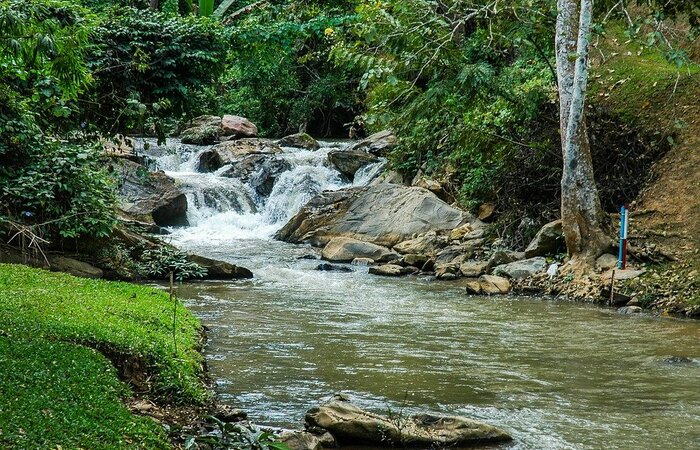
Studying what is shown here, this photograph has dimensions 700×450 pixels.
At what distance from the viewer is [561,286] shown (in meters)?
15.1

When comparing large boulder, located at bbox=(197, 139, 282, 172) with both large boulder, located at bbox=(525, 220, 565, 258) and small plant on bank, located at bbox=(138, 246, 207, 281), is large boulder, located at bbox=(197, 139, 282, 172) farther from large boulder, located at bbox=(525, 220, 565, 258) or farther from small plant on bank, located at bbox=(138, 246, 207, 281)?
large boulder, located at bbox=(525, 220, 565, 258)

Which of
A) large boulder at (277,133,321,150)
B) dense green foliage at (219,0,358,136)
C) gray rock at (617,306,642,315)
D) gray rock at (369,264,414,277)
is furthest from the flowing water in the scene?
dense green foliage at (219,0,358,136)

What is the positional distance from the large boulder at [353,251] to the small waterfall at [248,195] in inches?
141

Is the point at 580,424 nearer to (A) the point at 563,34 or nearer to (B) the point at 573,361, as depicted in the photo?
(B) the point at 573,361

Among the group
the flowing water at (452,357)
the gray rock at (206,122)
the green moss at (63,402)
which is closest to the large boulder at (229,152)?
the gray rock at (206,122)

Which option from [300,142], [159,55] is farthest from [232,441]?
[300,142]

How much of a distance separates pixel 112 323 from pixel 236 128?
2353 cm

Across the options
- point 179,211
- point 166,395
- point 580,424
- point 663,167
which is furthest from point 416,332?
point 179,211

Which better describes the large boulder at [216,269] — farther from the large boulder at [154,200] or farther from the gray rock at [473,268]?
the large boulder at [154,200]

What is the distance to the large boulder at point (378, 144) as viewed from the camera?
27000 mm

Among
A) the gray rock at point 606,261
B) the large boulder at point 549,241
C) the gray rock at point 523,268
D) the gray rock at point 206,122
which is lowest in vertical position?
the gray rock at point 523,268

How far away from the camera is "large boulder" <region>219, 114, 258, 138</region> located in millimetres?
31188

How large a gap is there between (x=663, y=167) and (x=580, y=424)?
10952 mm

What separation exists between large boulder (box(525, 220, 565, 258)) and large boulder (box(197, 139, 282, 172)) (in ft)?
42.2
